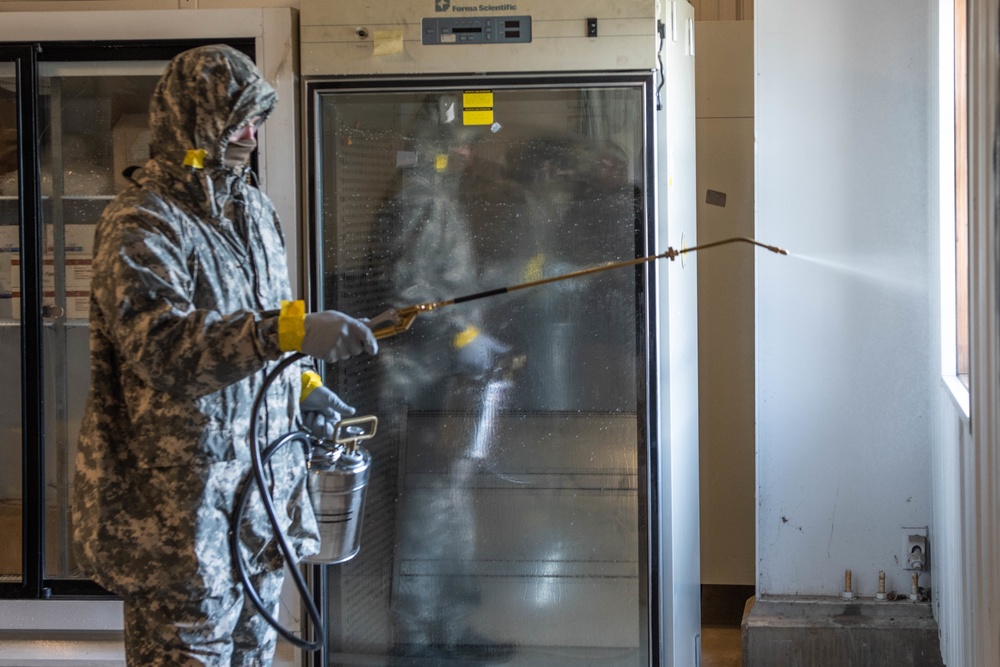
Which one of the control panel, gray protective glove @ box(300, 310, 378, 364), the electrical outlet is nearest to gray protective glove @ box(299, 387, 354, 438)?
gray protective glove @ box(300, 310, 378, 364)

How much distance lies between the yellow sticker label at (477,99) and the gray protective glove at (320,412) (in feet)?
2.99

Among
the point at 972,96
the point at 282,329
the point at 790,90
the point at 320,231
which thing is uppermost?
the point at 790,90

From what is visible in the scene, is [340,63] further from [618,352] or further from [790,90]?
[790,90]

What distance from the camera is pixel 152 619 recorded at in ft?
6.26

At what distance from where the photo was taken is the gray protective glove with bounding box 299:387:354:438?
2.29 m

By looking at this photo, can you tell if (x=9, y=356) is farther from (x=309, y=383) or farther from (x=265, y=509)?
(x=265, y=509)

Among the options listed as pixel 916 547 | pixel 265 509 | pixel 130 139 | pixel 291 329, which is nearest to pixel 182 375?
pixel 291 329

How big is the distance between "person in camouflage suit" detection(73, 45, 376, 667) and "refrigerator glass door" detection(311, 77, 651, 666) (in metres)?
0.84

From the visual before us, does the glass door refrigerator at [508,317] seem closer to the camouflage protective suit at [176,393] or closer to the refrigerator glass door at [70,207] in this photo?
the refrigerator glass door at [70,207]

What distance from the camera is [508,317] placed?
9.39 ft

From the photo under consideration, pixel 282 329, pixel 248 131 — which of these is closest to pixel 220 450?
pixel 282 329

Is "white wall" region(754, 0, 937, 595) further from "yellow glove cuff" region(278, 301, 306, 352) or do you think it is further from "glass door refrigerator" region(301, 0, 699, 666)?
"yellow glove cuff" region(278, 301, 306, 352)

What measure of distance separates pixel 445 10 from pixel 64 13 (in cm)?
103

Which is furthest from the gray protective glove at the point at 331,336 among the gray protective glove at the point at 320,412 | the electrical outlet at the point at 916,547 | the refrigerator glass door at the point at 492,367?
the electrical outlet at the point at 916,547
